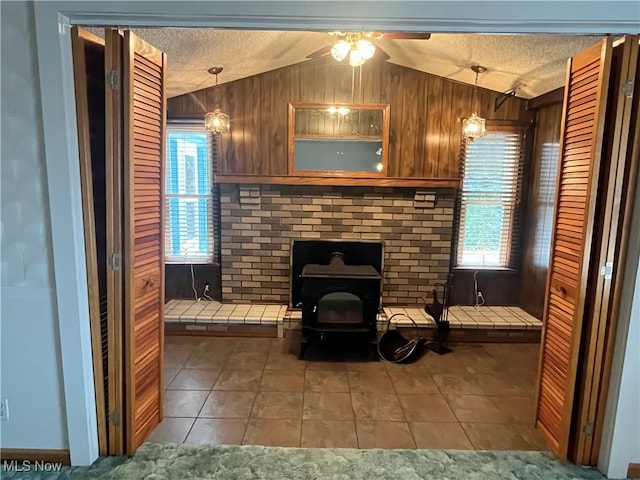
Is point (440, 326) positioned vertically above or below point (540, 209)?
below

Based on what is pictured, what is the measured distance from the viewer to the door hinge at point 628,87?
1736mm

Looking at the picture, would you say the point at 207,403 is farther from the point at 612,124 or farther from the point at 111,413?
the point at 612,124

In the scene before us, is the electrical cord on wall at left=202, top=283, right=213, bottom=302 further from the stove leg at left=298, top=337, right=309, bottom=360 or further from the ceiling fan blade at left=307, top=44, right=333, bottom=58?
the ceiling fan blade at left=307, top=44, right=333, bottom=58

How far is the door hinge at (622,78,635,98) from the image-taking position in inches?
68.4

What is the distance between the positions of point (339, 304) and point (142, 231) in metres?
1.81

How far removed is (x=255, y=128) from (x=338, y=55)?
150 centimetres

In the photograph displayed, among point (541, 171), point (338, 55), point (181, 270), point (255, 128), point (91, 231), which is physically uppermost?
point (338, 55)

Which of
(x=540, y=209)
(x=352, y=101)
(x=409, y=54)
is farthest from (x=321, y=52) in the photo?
(x=540, y=209)

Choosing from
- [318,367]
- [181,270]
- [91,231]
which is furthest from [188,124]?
[318,367]

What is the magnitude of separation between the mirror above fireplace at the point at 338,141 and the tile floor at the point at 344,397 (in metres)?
1.71

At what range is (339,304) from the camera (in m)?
3.30

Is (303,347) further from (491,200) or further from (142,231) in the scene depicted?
(491,200)

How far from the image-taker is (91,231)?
1.79 meters

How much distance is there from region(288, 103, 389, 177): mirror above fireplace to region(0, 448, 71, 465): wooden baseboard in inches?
108
